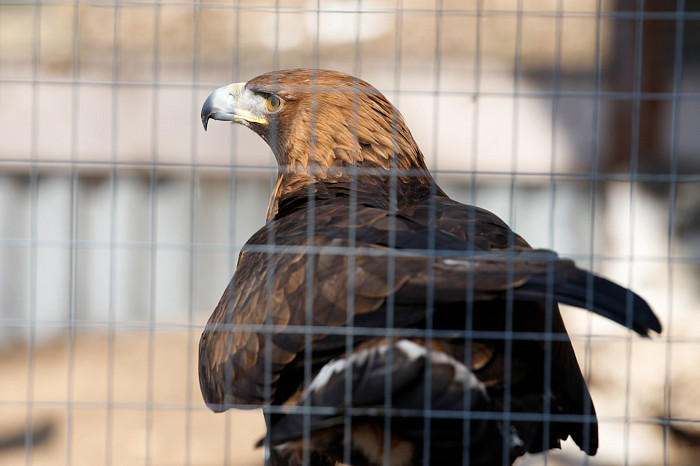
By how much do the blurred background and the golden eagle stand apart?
2.02 meters

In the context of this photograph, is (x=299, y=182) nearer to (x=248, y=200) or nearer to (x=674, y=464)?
(x=248, y=200)

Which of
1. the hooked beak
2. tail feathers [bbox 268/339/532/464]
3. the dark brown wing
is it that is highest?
the hooked beak

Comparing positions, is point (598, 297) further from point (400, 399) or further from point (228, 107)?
point (228, 107)

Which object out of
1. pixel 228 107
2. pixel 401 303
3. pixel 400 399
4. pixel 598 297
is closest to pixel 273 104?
pixel 228 107

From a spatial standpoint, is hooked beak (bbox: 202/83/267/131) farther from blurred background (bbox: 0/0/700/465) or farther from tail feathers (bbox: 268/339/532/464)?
blurred background (bbox: 0/0/700/465)

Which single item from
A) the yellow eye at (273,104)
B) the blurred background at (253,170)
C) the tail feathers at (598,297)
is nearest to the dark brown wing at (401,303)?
the tail feathers at (598,297)

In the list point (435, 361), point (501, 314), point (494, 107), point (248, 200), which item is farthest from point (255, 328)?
point (494, 107)

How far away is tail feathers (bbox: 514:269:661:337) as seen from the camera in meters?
1.75

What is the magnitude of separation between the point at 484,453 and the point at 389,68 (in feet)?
8.36

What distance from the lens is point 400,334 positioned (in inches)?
74.9


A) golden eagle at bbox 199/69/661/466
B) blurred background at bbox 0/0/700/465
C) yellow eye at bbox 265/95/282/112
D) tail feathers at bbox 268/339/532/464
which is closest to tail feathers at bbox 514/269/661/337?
golden eagle at bbox 199/69/661/466

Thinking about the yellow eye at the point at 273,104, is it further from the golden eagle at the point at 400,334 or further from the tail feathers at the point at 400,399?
the tail feathers at the point at 400,399

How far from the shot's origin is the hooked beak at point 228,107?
2.74 metres

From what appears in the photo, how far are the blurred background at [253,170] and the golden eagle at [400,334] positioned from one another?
2019 millimetres
